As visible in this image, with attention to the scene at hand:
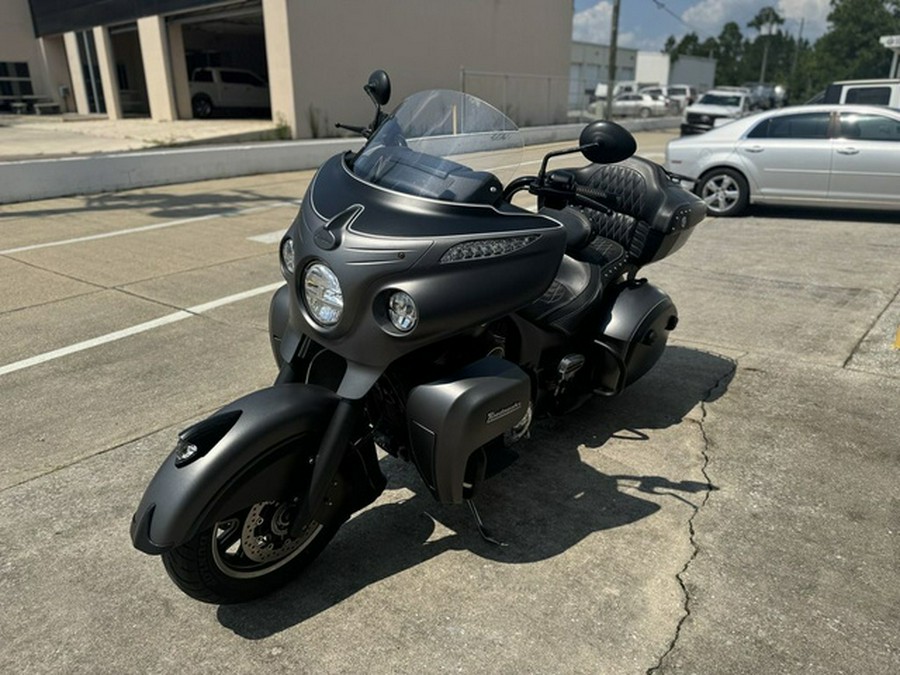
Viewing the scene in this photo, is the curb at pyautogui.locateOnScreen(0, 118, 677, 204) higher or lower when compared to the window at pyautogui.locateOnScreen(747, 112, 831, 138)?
lower

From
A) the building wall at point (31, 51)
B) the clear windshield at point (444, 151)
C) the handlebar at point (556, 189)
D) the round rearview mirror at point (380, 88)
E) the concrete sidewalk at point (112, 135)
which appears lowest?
the concrete sidewalk at point (112, 135)

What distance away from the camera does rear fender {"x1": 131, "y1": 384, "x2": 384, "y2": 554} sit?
2.06 meters

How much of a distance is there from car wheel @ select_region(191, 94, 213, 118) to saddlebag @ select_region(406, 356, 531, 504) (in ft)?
77.0

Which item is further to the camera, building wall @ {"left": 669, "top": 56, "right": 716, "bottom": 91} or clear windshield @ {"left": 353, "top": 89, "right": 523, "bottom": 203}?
building wall @ {"left": 669, "top": 56, "right": 716, "bottom": 91}

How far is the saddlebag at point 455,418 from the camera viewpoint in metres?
2.31

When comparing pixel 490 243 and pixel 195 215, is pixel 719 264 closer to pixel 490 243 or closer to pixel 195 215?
pixel 490 243

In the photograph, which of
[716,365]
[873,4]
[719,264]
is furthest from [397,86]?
[873,4]

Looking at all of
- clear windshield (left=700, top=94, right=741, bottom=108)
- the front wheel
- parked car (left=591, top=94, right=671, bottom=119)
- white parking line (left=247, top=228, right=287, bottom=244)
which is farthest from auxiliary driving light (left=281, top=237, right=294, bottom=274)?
parked car (left=591, top=94, right=671, bottom=119)

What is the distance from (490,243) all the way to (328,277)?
55 centimetres

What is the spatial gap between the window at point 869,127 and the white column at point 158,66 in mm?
18903

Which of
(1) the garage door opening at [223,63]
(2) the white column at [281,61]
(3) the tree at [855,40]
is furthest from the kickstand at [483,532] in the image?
(3) the tree at [855,40]

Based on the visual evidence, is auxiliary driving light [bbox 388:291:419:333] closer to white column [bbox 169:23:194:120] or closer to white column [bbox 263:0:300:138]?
white column [bbox 263:0:300:138]

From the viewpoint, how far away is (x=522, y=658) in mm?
2182

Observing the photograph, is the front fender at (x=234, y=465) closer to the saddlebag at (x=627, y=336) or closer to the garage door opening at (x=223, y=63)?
the saddlebag at (x=627, y=336)
